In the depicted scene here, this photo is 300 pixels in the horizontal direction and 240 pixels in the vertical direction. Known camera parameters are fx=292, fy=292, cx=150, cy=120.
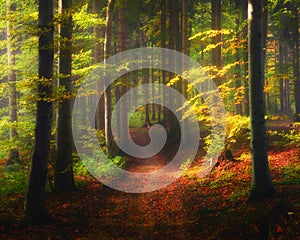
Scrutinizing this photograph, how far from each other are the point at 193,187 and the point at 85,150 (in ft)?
26.4

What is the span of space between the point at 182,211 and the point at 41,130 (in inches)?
195

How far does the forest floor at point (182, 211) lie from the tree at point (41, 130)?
1.55ft

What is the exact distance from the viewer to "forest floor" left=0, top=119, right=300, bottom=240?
6547mm

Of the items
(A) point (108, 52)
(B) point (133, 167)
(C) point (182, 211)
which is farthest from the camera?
(B) point (133, 167)

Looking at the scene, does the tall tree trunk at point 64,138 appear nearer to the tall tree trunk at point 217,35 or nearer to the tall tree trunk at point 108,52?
A: the tall tree trunk at point 108,52

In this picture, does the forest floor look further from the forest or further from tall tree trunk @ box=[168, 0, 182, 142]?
tall tree trunk @ box=[168, 0, 182, 142]

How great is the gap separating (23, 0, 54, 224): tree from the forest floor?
0.47 m

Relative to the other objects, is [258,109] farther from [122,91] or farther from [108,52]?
[122,91]

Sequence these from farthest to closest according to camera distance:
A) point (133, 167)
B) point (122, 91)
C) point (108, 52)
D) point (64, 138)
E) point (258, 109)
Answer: point (122, 91)
point (133, 167)
point (108, 52)
point (64, 138)
point (258, 109)

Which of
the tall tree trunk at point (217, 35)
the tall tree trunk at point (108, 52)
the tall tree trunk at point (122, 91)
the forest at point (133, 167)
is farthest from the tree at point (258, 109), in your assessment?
the tall tree trunk at point (122, 91)

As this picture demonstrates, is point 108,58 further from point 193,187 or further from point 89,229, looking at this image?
point 89,229

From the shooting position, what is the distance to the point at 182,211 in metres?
9.26

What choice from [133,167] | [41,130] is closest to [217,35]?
[133,167]

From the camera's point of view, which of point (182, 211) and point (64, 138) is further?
point (64, 138)
